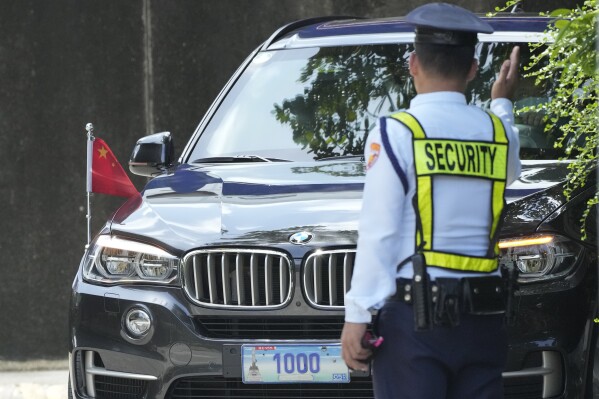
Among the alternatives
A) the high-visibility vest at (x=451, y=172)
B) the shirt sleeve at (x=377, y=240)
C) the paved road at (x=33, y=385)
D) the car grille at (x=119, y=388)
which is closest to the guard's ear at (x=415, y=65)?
the high-visibility vest at (x=451, y=172)

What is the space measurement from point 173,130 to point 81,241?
1054 millimetres

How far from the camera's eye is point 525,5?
33.4ft

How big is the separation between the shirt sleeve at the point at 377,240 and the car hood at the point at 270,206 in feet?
4.36

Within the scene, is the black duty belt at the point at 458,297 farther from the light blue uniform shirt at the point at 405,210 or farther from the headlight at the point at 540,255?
the headlight at the point at 540,255

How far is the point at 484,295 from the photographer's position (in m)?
3.59

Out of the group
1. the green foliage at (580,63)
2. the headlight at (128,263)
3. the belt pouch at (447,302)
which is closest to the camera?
the belt pouch at (447,302)

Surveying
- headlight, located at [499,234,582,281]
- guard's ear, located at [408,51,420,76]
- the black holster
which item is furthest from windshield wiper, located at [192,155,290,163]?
the black holster

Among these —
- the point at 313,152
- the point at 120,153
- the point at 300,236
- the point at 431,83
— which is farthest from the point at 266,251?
the point at 120,153

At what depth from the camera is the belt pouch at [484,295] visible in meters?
3.56

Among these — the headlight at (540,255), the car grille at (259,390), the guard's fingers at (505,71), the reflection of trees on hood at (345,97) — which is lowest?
the car grille at (259,390)

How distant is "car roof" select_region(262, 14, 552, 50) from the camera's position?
637cm

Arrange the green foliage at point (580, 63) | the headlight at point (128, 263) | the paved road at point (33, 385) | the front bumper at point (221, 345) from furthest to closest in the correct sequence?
the paved road at point (33, 385), the headlight at point (128, 263), the front bumper at point (221, 345), the green foliage at point (580, 63)

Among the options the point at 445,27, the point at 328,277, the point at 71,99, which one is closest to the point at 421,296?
the point at 445,27

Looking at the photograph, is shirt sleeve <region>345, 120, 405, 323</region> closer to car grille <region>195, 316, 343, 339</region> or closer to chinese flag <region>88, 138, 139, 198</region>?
car grille <region>195, 316, 343, 339</region>
